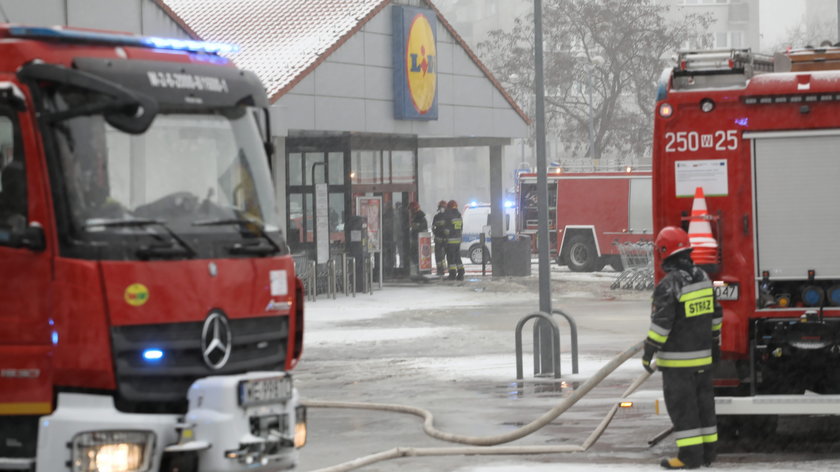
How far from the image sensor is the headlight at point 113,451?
289 inches

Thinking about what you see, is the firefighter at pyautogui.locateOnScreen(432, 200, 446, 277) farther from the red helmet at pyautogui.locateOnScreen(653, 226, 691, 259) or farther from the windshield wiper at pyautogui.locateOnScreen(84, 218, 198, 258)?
the windshield wiper at pyautogui.locateOnScreen(84, 218, 198, 258)

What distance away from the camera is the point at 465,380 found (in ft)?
53.9

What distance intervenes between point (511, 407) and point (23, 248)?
7.36m

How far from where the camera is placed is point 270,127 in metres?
Result: 8.70

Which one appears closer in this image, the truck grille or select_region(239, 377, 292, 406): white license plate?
the truck grille

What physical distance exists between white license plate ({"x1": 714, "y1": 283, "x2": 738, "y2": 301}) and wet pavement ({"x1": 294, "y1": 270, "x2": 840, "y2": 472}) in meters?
1.20

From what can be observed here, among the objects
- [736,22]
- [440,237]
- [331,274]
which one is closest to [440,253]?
[440,237]

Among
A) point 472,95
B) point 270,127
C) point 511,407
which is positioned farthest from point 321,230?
point 270,127

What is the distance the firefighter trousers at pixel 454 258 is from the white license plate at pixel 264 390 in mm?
25538

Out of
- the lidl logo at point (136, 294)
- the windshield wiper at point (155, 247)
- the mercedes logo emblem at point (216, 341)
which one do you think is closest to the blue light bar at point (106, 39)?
the windshield wiper at point (155, 247)

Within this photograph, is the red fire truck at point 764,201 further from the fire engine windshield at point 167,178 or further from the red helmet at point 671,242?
the fire engine windshield at point 167,178

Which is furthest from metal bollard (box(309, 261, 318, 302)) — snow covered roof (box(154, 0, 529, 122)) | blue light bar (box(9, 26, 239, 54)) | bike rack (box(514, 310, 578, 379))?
blue light bar (box(9, 26, 239, 54))

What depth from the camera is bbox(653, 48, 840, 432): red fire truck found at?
1098 centimetres

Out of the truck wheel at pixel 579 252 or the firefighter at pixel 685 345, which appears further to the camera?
the truck wheel at pixel 579 252
